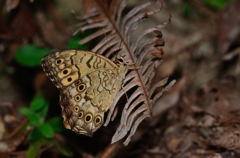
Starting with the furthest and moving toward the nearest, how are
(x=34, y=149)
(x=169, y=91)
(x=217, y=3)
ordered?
(x=217, y=3) < (x=169, y=91) < (x=34, y=149)

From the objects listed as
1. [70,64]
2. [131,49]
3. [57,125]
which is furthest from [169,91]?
[70,64]

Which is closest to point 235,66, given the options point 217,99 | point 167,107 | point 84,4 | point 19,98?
point 217,99

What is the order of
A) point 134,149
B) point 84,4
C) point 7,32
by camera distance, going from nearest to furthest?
point 134,149, point 84,4, point 7,32

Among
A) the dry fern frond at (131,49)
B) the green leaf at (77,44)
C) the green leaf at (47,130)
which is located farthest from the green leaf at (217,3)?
the green leaf at (47,130)

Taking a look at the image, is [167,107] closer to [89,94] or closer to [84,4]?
[89,94]

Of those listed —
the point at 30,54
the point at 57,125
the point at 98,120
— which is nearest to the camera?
the point at 98,120

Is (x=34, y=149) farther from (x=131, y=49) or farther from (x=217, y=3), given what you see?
(x=217, y=3)
